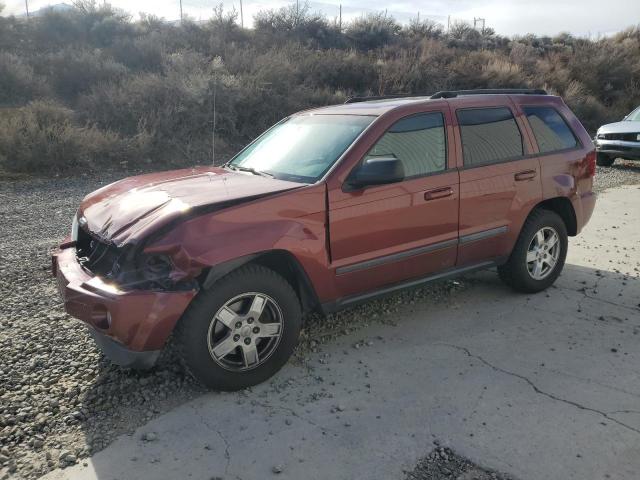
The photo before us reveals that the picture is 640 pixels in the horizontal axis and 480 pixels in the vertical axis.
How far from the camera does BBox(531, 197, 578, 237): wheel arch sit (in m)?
5.07

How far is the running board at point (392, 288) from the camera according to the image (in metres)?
3.80

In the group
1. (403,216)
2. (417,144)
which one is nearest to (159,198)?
(403,216)

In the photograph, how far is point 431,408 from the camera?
3.29 m

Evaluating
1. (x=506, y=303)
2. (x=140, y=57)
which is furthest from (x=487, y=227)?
(x=140, y=57)

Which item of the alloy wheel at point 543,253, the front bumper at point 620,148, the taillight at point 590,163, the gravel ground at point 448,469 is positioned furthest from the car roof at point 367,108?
the front bumper at point 620,148

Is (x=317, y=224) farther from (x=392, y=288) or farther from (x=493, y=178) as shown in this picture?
(x=493, y=178)

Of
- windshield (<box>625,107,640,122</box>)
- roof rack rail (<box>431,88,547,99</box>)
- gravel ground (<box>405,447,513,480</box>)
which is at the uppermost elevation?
roof rack rail (<box>431,88,547,99</box>)

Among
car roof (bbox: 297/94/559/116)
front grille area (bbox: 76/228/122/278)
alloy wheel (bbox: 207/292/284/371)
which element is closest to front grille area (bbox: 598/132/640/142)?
car roof (bbox: 297/94/559/116)

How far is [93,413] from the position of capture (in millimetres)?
3232

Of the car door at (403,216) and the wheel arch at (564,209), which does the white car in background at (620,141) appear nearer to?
the wheel arch at (564,209)

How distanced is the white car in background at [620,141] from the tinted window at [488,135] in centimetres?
919

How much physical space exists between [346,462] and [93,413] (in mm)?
1549

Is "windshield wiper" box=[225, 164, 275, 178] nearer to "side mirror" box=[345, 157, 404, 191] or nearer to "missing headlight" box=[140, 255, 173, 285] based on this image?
"side mirror" box=[345, 157, 404, 191]

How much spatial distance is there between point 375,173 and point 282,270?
0.91m
